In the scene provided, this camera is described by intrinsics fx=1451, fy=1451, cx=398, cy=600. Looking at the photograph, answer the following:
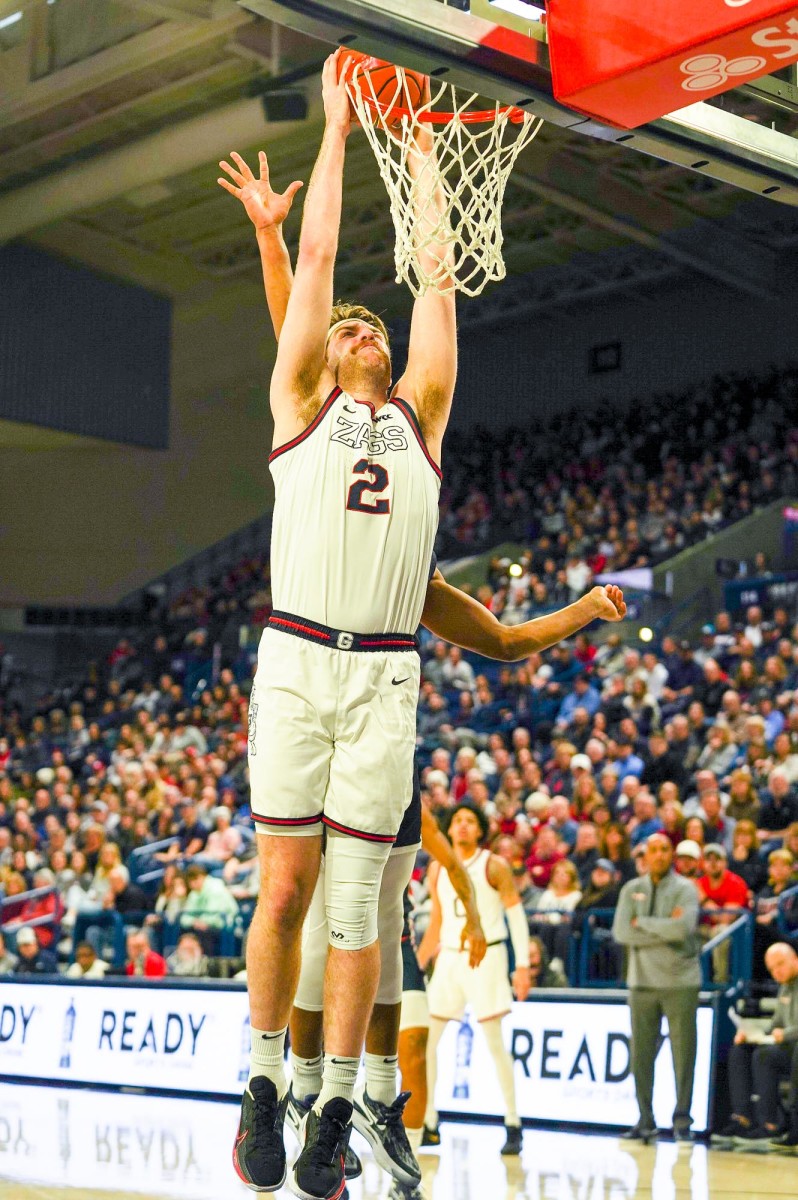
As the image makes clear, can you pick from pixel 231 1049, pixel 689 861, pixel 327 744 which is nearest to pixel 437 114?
pixel 327 744

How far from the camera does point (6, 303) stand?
75.9 feet

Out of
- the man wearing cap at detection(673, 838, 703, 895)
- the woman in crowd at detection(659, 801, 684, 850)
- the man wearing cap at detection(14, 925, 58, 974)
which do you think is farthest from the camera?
the man wearing cap at detection(14, 925, 58, 974)

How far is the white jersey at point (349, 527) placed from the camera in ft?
12.8

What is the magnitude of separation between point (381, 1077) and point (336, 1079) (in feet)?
2.38

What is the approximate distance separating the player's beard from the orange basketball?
2.49ft

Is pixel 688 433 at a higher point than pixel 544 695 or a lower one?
higher

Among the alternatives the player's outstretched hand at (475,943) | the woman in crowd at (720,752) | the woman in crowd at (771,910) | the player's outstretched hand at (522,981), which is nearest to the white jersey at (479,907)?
the player's outstretched hand at (522,981)

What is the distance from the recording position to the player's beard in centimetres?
421

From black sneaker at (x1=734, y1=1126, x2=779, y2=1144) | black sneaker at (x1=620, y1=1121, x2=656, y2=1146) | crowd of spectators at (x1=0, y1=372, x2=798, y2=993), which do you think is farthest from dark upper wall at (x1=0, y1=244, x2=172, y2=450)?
black sneaker at (x1=734, y1=1126, x2=779, y2=1144)

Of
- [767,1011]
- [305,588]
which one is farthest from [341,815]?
[767,1011]

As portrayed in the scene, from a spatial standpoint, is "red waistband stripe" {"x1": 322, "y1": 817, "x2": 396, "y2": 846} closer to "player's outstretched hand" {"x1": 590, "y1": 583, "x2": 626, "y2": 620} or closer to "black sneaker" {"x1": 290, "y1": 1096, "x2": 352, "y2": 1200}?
"black sneaker" {"x1": 290, "y1": 1096, "x2": 352, "y2": 1200}

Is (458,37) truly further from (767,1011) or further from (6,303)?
(6,303)

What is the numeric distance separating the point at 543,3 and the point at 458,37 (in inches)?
20.2

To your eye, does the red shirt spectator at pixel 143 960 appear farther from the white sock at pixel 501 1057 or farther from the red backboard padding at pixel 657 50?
the red backboard padding at pixel 657 50
